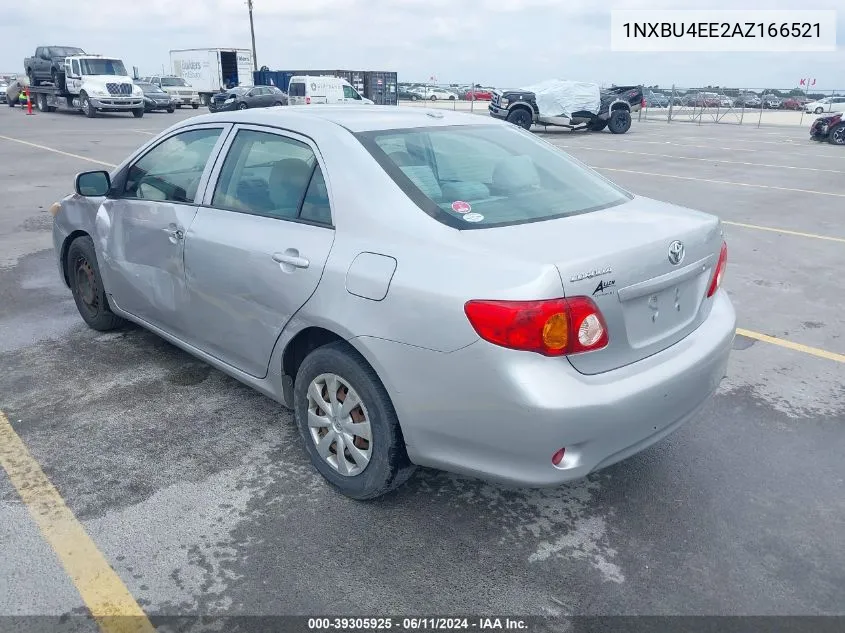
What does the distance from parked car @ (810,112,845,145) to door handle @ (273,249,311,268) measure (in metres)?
22.9

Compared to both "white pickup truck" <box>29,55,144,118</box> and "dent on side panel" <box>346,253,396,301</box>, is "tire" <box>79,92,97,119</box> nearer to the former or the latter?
"white pickup truck" <box>29,55,144,118</box>

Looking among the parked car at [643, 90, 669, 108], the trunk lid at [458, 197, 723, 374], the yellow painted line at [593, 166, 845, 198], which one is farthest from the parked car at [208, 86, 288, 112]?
the trunk lid at [458, 197, 723, 374]

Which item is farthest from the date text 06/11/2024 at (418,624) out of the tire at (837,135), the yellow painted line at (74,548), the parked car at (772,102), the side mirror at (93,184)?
the parked car at (772,102)

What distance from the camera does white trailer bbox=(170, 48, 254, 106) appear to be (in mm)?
40812

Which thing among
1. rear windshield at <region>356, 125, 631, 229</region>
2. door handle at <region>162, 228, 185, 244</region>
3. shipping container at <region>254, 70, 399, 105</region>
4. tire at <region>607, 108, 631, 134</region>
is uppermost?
shipping container at <region>254, 70, 399, 105</region>

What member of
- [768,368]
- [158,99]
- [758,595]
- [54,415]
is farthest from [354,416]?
→ [158,99]

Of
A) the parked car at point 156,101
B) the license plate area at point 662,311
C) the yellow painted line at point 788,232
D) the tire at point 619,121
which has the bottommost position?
the yellow painted line at point 788,232

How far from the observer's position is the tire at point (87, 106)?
1063 inches

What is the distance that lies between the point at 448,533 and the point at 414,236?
1.18m

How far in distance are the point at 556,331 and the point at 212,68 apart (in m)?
43.0

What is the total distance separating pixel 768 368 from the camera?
447 cm

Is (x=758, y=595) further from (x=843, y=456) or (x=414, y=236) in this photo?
(x=414, y=236)

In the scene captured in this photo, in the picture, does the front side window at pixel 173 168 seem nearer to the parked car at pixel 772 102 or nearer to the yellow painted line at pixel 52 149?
the yellow painted line at pixel 52 149

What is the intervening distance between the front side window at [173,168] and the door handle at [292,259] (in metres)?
0.92
